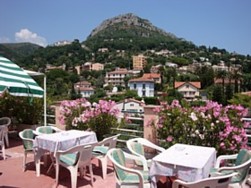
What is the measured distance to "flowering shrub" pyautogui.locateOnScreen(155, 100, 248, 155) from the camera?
427 cm

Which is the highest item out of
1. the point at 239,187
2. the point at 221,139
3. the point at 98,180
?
the point at 221,139

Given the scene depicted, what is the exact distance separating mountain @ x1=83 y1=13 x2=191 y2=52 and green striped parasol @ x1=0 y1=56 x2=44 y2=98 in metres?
95.8

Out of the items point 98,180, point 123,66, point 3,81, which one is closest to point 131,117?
point 98,180

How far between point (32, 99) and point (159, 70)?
246ft

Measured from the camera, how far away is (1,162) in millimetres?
5328

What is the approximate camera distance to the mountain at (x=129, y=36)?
103938 millimetres

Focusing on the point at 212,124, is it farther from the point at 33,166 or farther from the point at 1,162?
the point at 1,162

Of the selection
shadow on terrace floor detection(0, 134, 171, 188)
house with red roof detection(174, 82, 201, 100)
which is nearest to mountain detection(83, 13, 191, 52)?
house with red roof detection(174, 82, 201, 100)

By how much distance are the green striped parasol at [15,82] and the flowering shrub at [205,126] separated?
9.73 ft

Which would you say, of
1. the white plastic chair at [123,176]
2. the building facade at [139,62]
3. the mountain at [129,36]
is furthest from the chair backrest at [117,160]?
the mountain at [129,36]

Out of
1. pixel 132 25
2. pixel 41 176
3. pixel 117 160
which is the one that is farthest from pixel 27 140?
pixel 132 25

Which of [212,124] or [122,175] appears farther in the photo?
[212,124]

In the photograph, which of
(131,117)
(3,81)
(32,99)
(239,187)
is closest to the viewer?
(239,187)

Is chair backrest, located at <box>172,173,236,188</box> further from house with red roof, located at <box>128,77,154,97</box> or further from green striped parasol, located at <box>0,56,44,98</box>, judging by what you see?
house with red roof, located at <box>128,77,154,97</box>
